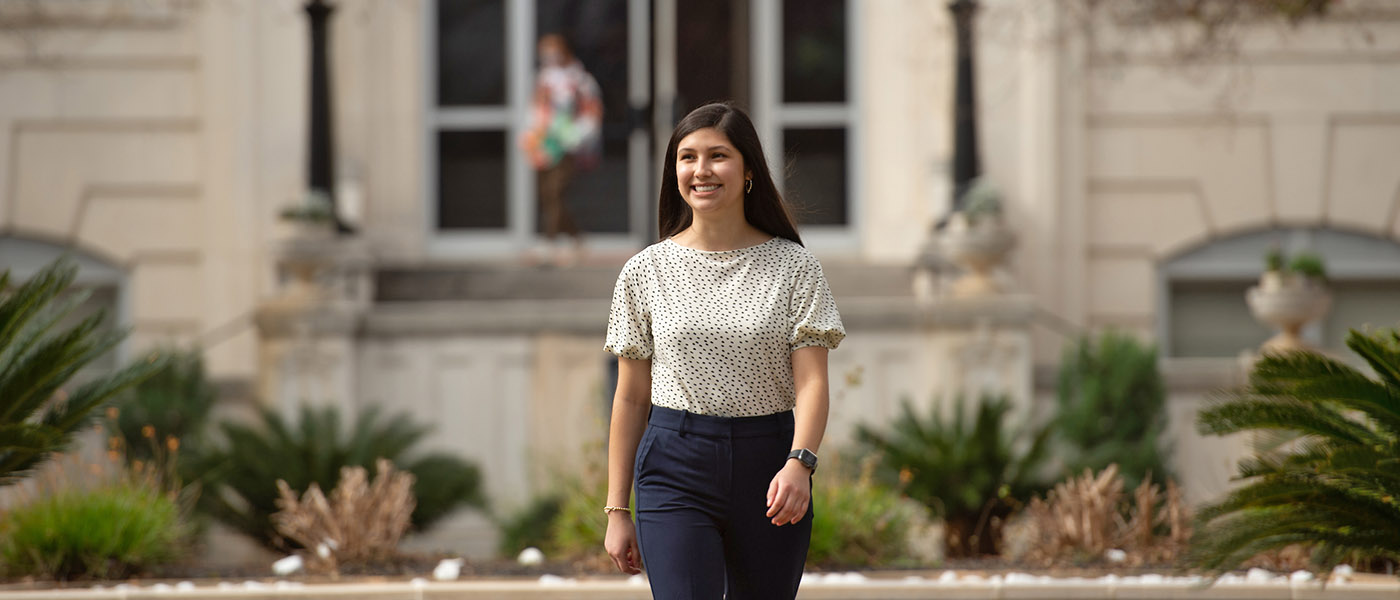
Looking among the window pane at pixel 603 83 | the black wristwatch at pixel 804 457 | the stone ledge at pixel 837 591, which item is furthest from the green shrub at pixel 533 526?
the black wristwatch at pixel 804 457

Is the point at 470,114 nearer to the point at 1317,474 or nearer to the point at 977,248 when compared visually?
the point at 977,248

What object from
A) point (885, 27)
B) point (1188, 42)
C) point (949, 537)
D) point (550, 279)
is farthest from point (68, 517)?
point (1188, 42)

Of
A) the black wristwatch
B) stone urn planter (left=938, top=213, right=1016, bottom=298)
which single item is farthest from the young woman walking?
stone urn planter (left=938, top=213, right=1016, bottom=298)

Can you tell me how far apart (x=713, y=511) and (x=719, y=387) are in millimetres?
292

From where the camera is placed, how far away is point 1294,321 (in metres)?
10.9

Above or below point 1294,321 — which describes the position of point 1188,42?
above

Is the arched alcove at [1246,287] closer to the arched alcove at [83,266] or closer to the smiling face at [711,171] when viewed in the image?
the arched alcove at [83,266]

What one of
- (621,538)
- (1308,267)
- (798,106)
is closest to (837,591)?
(621,538)

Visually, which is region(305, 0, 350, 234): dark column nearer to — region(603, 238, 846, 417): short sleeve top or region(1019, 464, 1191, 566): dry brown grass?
region(1019, 464, 1191, 566): dry brown grass

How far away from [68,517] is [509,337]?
17.4ft

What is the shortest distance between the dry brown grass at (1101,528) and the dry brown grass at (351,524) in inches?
128

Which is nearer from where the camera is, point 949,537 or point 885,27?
point 949,537

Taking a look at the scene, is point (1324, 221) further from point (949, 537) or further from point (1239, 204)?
point (949, 537)

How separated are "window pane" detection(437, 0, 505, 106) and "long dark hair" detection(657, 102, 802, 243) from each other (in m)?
11.4
